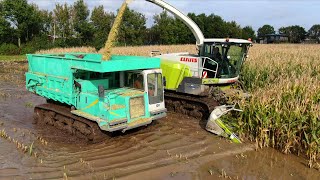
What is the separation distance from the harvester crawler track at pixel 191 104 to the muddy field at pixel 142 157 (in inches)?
50.7

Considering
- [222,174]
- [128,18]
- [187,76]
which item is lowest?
[222,174]

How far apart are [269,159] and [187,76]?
14.8ft

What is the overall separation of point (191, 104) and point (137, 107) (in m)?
3.21

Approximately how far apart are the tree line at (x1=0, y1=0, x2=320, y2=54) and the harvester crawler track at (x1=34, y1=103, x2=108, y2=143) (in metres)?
24.1

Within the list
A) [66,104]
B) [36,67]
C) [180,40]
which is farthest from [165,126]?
[180,40]

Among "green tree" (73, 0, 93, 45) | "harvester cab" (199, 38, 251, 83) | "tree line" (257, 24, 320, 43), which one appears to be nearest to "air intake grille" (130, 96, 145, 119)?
"harvester cab" (199, 38, 251, 83)

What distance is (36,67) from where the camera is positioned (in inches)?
379

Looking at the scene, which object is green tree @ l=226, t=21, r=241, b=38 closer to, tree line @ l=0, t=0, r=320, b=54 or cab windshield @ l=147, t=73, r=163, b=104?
tree line @ l=0, t=0, r=320, b=54

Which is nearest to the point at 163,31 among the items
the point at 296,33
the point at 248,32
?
the point at 248,32

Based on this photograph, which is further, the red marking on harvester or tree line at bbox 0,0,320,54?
tree line at bbox 0,0,320,54

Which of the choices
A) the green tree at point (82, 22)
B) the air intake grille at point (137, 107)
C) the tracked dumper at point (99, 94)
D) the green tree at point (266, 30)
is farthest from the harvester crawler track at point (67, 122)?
the green tree at point (266, 30)

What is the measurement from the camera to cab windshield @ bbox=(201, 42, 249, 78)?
10.2 meters

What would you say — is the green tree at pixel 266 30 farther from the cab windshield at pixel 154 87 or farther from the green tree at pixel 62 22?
the cab windshield at pixel 154 87

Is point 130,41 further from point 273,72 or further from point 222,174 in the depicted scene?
point 222,174
